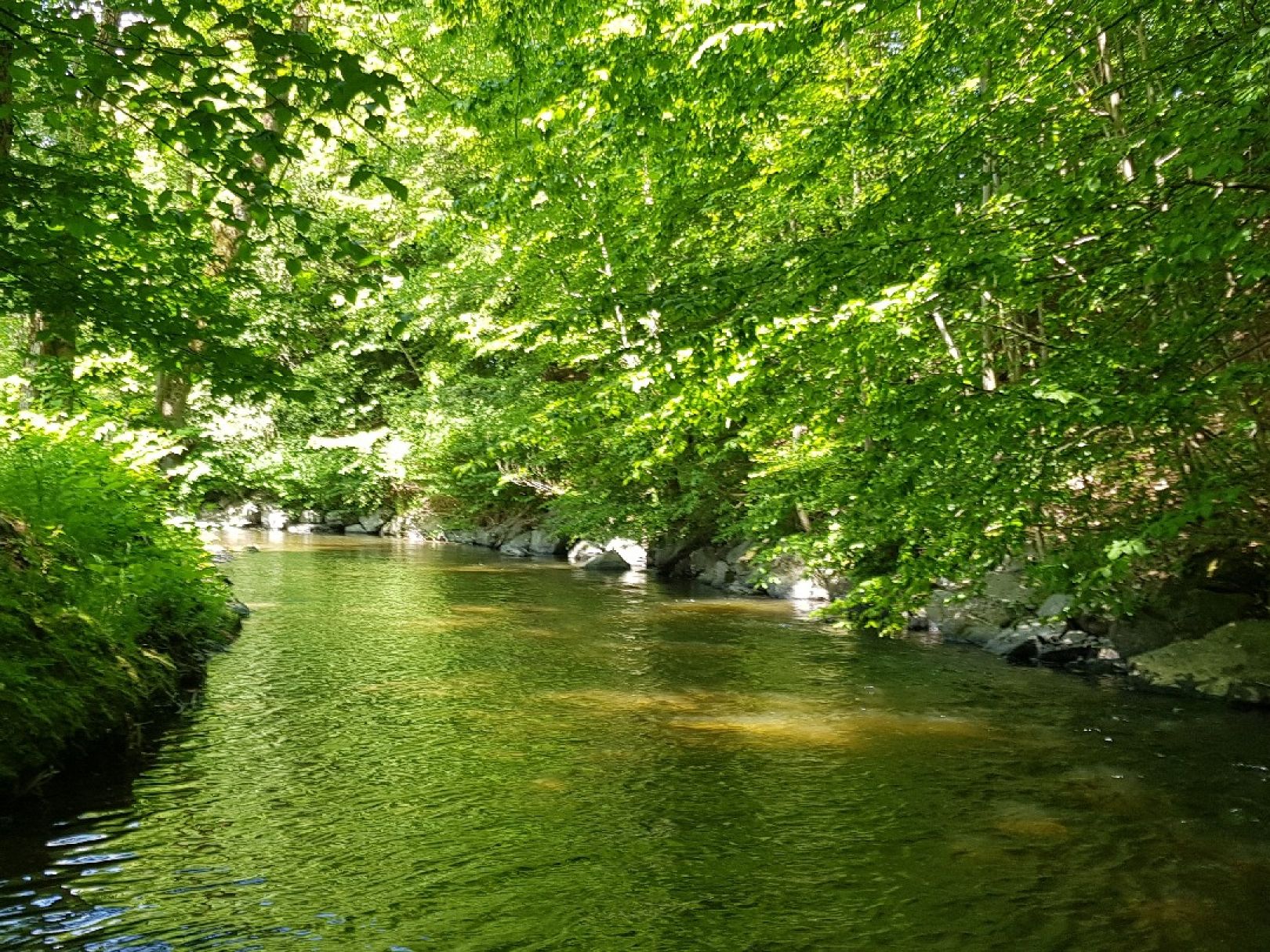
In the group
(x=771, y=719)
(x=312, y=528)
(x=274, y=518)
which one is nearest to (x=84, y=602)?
(x=771, y=719)

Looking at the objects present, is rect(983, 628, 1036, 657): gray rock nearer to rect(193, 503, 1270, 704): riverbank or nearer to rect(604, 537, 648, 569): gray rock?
rect(193, 503, 1270, 704): riverbank

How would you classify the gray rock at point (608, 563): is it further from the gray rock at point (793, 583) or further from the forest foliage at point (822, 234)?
the forest foliage at point (822, 234)

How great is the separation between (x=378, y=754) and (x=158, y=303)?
3.80 metres

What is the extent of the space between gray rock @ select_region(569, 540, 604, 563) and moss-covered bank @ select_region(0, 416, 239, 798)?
13991 millimetres

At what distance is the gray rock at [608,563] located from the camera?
922 inches

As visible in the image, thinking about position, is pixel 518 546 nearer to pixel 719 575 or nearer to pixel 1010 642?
pixel 719 575

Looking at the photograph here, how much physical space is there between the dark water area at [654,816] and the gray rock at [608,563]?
39.0ft

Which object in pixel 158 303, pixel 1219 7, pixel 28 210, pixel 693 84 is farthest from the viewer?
pixel 1219 7

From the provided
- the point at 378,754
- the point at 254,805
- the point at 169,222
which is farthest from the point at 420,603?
the point at 169,222

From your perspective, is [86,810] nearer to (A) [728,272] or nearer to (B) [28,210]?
(B) [28,210]

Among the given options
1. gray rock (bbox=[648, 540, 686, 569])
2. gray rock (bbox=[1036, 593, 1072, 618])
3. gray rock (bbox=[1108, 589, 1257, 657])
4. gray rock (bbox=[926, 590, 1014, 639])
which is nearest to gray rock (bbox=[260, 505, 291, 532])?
gray rock (bbox=[648, 540, 686, 569])

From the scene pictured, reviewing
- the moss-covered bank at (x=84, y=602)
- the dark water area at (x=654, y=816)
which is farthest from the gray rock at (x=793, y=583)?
the moss-covered bank at (x=84, y=602)

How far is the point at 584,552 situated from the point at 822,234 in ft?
52.9

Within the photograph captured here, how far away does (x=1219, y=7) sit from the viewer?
874cm
